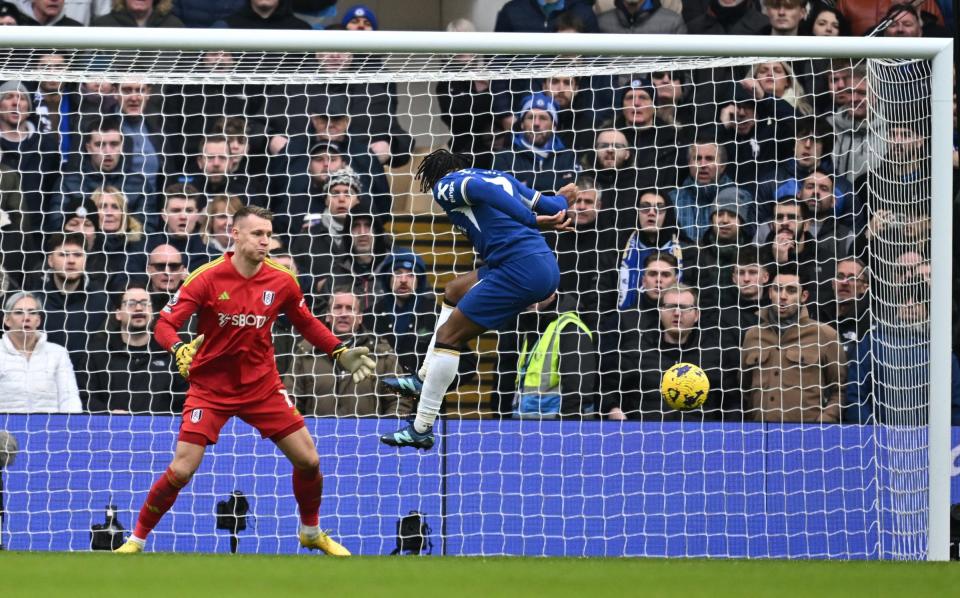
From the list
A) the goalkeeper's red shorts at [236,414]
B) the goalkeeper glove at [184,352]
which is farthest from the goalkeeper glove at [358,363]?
the goalkeeper glove at [184,352]

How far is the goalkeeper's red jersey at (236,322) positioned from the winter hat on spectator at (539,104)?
8.75ft

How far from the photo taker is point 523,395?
9.12 metres

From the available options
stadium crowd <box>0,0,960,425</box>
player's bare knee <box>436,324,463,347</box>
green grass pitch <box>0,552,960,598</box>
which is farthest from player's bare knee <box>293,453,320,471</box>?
green grass pitch <box>0,552,960,598</box>

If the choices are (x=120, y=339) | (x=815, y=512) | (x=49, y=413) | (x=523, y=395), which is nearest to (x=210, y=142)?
(x=120, y=339)

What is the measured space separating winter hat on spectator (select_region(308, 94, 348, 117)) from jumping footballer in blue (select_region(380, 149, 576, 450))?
2785 millimetres

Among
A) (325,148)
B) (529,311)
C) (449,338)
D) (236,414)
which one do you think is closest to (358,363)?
(449,338)

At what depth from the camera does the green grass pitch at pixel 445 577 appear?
4.95 metres

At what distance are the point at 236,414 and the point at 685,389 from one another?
2.50 meters

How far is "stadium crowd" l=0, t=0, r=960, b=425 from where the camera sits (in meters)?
9.33

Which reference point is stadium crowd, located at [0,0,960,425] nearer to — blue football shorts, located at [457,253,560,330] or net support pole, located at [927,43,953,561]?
net support pole, located at [927,43,953,561]

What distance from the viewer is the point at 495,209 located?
7.51 m

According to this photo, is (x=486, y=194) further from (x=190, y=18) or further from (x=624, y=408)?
(x=190, y=18)

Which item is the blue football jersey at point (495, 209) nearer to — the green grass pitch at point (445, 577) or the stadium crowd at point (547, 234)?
the stadium crowd at point (547, 234)

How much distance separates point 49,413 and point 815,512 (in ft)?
16.0
